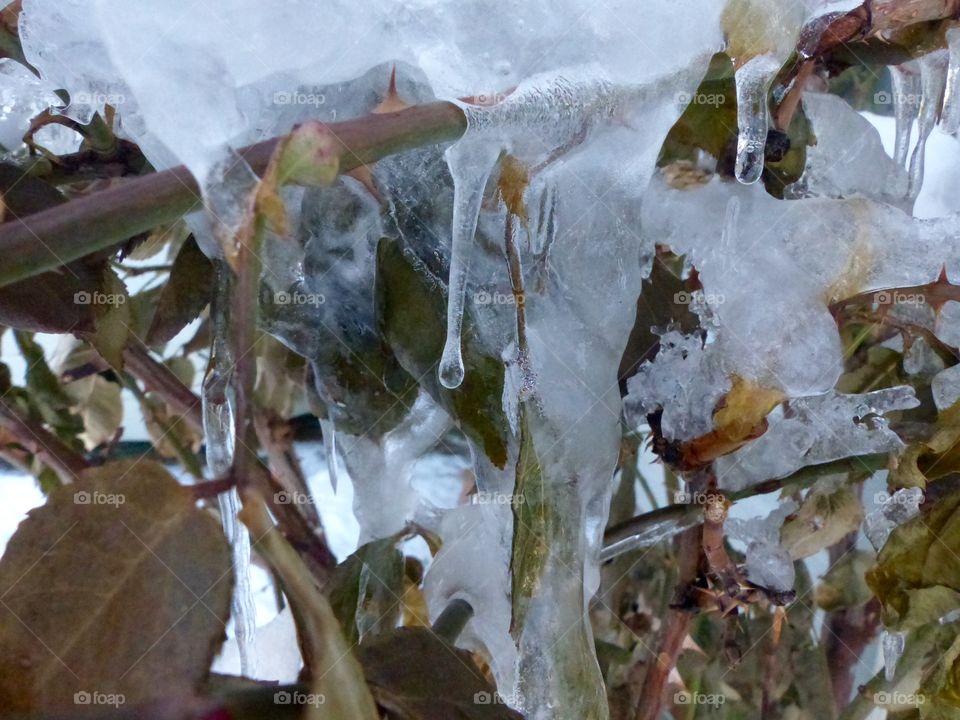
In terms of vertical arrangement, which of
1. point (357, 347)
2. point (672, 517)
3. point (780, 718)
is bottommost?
point (780, 718)

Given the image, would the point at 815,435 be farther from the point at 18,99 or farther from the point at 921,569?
the point at 18,99

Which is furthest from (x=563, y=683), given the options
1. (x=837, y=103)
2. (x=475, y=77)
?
(x=837, y=103)

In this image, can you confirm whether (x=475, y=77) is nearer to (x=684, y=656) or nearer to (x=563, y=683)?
(x=563, y=683)

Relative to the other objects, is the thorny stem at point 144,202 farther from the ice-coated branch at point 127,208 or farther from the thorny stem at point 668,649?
the thorny stem at point 668,649

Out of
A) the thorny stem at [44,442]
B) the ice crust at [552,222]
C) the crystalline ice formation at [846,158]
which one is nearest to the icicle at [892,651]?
the ice crust at [552,222]

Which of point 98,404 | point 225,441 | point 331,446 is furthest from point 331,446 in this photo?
point 98,404
